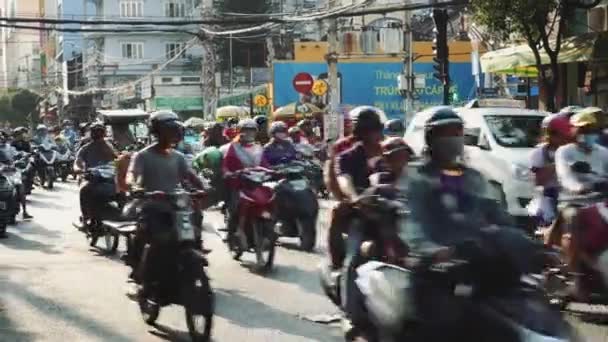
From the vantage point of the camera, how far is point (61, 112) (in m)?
92.6

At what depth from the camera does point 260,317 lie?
29.3 feet

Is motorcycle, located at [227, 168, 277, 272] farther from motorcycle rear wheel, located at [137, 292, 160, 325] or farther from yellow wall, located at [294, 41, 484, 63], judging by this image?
yellow wall, located at [294, 41, 484, 63]

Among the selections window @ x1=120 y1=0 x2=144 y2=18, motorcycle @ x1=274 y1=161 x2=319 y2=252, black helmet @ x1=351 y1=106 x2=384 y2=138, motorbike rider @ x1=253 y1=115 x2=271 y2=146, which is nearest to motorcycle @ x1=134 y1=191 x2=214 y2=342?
black helmet @ x1=351 y1=106 x2=384 y2=138

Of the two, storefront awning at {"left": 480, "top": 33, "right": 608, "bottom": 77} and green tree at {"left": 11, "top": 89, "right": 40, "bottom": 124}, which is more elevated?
storefront awning at {"left": 480, "top": 33, "right": 608, "bottom": 77}

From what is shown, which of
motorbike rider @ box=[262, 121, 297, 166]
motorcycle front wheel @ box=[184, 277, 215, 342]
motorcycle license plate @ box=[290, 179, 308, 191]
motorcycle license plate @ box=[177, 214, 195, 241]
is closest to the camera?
motorcycle front wheel @ box=[184, 277, 215, 342]

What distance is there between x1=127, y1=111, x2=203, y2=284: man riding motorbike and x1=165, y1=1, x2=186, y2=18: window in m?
74.5

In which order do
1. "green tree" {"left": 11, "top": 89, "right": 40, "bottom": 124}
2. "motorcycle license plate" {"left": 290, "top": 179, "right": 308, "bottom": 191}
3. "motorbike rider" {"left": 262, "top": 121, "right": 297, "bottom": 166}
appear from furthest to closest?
"green tree" {"left": 11, "top": 89, "right": 40, "bottom": 124}, "motorbike rider" {"left": 262, "top": 121, "right": 297, "bottom": 166}, "motorcycle license plate" {"left": 290, "top": 179, "right": 308, "bottom": 191}

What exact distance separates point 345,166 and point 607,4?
1497 centimetres

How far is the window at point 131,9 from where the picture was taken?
267 ft

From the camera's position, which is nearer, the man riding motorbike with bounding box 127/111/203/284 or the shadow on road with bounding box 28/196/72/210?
the man riding motorbike with bounding box 127/111/203/284

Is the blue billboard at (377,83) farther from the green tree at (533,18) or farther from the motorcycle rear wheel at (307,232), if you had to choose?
the motorcycle rear wheel at (307,232)

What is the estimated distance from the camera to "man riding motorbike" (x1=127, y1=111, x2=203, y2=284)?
8469 millimetres

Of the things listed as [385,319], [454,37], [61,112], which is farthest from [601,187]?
[61,112]

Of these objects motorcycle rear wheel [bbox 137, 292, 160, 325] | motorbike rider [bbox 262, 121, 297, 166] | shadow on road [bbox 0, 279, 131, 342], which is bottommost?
Answer: shadow on road [bbox 0, 279, 131, 342]
